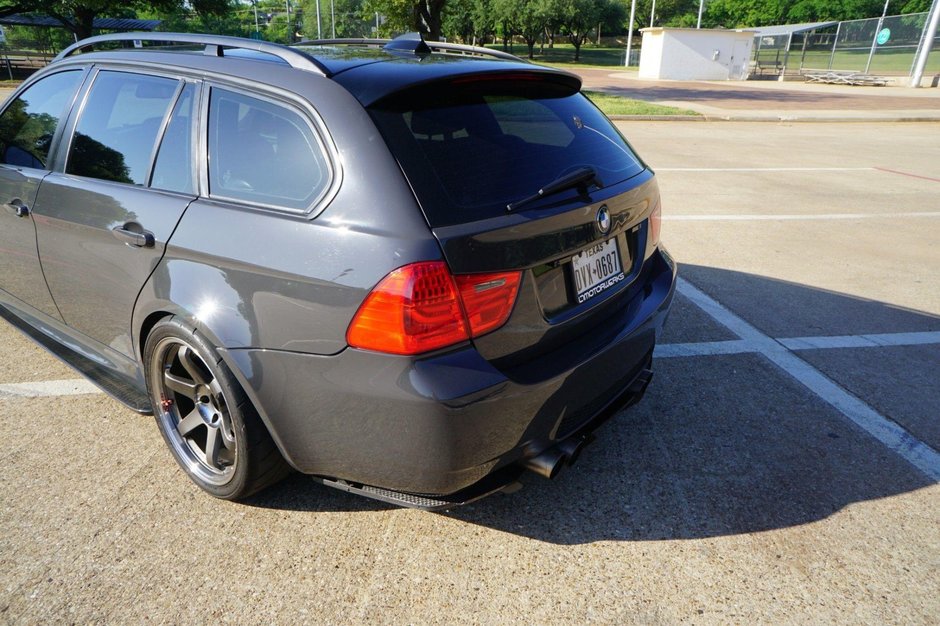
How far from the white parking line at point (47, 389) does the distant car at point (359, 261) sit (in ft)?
1.96

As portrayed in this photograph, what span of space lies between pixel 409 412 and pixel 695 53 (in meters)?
36.7

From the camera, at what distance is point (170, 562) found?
2.37 metres

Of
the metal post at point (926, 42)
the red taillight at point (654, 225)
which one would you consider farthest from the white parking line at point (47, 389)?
the metal post at point (926, 42)

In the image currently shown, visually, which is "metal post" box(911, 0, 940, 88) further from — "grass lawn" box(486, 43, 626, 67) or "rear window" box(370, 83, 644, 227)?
"grass lawn" box(486, 43, 626, 67)

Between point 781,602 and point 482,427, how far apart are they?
121 cm

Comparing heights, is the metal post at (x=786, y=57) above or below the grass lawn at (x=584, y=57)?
above

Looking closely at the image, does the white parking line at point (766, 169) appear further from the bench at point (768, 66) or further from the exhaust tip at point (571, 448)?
the bench at point (768, 66)

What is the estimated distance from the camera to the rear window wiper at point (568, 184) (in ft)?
7.35

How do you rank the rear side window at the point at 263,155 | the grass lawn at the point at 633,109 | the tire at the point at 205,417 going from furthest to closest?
the grass lawn at the point at 633,109, the tire at the point at 205,417, the rear side window at the point at 263,155

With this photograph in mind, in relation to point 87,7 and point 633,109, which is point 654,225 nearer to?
point 633,109

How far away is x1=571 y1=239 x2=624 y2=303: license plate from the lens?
7.99 feet

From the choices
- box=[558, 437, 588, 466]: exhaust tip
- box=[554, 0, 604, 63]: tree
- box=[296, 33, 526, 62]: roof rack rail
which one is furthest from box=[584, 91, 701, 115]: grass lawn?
box=[554, 0, 604, 63]: tree

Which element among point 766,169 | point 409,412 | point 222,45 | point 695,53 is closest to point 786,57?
point 695,53

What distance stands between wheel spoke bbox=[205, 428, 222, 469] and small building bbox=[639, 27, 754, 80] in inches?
1391
